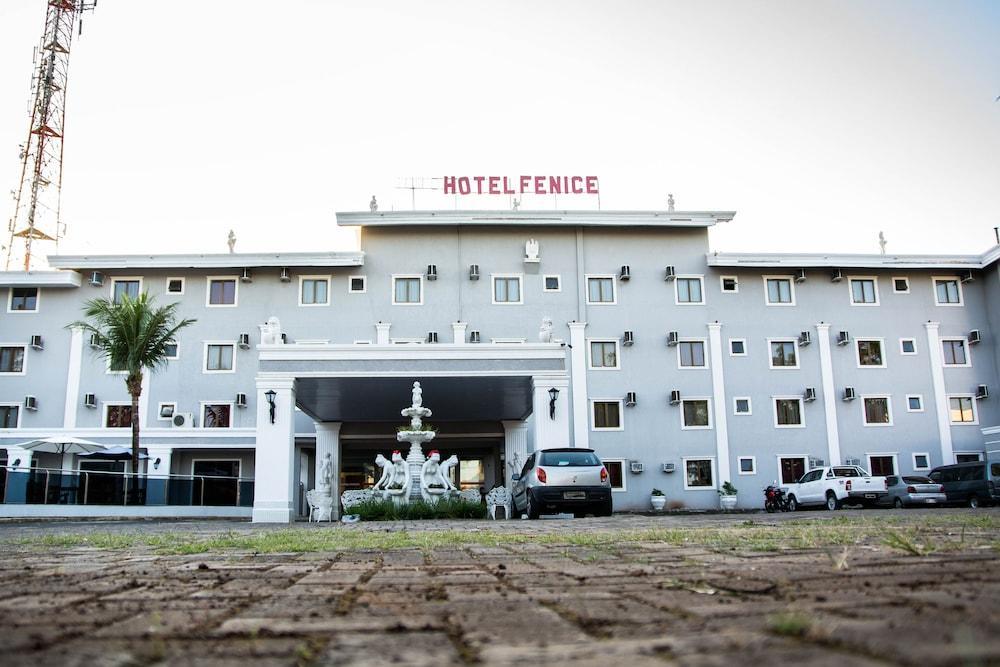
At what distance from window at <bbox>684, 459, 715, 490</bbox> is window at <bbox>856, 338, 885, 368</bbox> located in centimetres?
814

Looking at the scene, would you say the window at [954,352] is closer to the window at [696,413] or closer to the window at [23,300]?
the window at [696,413]

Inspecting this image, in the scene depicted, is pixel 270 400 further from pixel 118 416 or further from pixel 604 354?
pixel 604 354

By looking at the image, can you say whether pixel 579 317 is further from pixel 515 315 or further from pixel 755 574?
pixel 755 574

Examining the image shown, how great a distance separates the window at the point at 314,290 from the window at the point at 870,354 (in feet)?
75.5

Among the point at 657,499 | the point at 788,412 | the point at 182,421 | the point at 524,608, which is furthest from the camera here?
the point at 788,412

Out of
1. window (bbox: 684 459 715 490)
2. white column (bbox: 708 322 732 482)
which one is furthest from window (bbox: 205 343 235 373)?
white column (bbox: 708 322 732 482)

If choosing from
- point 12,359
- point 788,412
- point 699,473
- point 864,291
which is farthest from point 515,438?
point 12,359

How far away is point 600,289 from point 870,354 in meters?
12.1

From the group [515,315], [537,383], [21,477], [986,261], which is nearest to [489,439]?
[515,315]

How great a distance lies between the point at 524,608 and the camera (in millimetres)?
3031

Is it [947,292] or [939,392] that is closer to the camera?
[939,392]

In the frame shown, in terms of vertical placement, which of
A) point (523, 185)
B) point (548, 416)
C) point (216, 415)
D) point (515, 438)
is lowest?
point (515, 438)

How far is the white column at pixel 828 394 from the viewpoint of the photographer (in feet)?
113

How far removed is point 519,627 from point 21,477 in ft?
93.9
